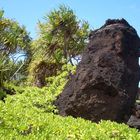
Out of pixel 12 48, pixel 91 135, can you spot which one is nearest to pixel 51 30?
pixel 12 48

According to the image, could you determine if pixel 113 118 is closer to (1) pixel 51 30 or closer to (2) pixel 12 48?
(1) pixel 51 30

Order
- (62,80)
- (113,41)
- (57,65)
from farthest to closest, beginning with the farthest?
(57,65), (62,80), (113,41)

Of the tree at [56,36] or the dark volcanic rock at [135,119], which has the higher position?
the tree at [56,36]

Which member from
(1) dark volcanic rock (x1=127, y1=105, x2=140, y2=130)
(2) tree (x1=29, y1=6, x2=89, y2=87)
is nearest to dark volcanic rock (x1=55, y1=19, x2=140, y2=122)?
(1) dark volcanic rock (x1=127, y1=105, x2=140, y2=130)

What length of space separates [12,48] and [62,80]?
16.5m

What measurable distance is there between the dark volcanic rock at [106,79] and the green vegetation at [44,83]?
0.71 m

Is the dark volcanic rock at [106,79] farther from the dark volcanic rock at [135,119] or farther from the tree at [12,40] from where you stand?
the tree at [12,40]

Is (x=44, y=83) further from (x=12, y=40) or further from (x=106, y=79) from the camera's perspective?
(x=106, y=79)

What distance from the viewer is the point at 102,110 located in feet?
31.5

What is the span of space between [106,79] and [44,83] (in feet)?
46.2

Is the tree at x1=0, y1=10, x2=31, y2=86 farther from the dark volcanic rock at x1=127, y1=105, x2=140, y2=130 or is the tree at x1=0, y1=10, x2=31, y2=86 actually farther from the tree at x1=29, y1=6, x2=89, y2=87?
the dark volcanic rock at x1=127, y1=105, x2=140, y2=130

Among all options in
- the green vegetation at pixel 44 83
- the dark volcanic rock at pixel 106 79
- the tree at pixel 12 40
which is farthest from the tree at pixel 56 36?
the dark volcanic rock at pixel 106 79

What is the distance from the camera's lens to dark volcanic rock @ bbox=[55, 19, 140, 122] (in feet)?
31.7

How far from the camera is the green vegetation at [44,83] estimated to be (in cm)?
572
